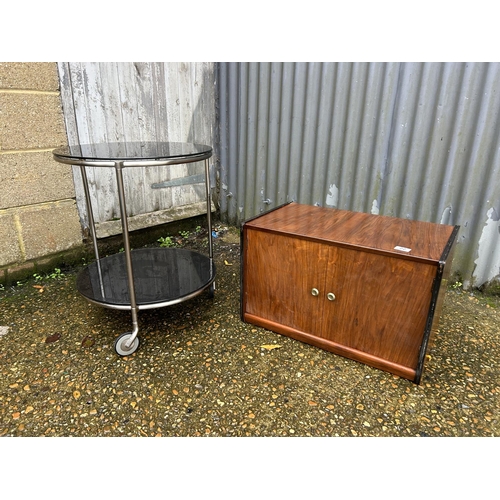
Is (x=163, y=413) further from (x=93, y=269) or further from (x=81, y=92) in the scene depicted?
(x=81, y=92)

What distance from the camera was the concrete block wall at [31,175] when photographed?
7.95 ft

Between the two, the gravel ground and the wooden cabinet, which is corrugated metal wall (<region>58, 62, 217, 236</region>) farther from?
the wooden cabinet

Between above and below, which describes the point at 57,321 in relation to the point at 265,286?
below

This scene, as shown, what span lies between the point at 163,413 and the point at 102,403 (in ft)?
0.95

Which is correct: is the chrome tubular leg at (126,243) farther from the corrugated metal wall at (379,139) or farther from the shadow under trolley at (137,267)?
the corrugated metal wall at (379,139)

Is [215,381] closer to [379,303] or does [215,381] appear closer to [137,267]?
[379,303]

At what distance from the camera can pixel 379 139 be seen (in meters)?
2.79

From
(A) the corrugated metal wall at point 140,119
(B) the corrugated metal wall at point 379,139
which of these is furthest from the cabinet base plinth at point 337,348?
(A) the corrugated metal wall at point 140,119

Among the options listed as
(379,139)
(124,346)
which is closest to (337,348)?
(124,346)

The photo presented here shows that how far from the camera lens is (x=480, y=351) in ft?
6.80

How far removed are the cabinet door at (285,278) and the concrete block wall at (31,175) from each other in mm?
1576

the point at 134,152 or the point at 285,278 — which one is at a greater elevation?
the point at 134,152

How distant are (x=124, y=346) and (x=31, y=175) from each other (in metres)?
1.46

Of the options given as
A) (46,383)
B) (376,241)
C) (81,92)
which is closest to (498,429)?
(376,241)
